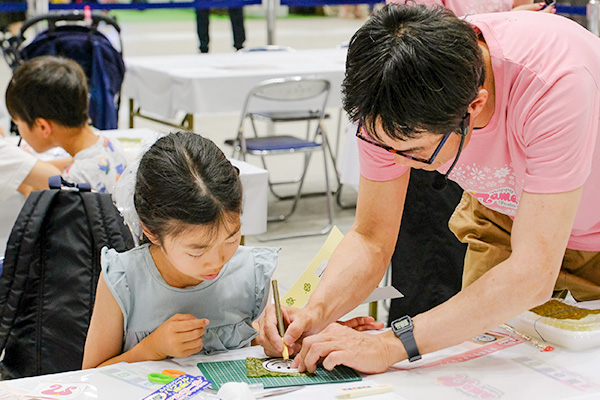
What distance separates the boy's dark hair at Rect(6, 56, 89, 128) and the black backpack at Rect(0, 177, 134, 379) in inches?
Answer: 29.2

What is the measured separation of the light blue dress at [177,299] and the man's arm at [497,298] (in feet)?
0.76

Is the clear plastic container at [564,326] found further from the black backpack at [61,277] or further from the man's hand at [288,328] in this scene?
the black backpack at [61,277]

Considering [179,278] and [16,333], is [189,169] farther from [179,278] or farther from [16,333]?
[16,333]

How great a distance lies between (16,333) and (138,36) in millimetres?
12385

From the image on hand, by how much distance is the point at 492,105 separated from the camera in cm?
140

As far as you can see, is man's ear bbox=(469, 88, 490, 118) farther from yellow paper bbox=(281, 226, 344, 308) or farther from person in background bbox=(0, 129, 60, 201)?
person in background bbox=(0, 129, 60, 201)

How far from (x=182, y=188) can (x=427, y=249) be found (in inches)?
53.6

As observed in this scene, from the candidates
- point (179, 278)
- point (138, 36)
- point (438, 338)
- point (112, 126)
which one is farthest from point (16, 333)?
point (138, 36)

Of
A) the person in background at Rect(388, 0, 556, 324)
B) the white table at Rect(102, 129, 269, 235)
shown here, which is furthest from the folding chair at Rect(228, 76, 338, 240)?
the person in background at Rect(388, 0, 556, 324)

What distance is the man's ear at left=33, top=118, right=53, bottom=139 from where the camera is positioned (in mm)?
2660

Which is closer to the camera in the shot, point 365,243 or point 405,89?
point 405,89

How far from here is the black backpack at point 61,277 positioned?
1.93 m

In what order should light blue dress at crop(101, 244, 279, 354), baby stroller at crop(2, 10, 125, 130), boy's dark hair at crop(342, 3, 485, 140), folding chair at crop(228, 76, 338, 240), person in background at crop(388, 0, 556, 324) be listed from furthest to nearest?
baby stroller at crop(2, 10, 125, 130) → folding chair at crop(228, 76, 338, 240) → person in background at crop(388, 0, 556, 324) → light blue dress at crop(101, 244, 279, 354) → boy's dark hair at crop(342, 3, 485, 140)

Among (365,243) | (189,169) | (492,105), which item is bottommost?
(365,243)
